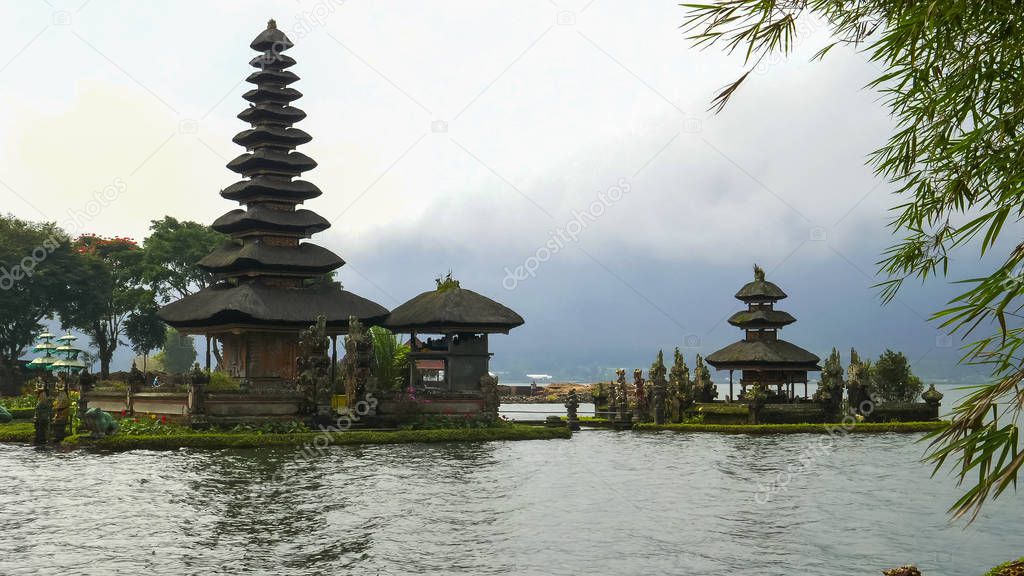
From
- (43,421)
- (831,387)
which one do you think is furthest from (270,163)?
(831,387)

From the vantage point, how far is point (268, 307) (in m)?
45.0

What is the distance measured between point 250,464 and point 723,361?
3219cm

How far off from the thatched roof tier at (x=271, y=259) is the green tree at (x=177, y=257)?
60.2 feet

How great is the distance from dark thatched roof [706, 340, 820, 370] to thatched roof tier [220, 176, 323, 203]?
24.5 metres

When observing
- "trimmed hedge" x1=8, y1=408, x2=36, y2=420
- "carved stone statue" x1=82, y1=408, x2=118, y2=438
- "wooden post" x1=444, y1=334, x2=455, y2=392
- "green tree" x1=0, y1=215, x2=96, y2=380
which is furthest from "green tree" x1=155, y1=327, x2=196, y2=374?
"carved stone statue" x1=82, y1=408, x2=118, y2=438

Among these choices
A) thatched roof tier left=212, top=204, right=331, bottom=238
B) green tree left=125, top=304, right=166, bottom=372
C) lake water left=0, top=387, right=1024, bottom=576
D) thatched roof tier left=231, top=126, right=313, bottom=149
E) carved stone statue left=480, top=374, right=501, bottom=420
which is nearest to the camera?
lake water left=0, top=387, right=1024, bottom=576

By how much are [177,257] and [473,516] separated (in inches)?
2116

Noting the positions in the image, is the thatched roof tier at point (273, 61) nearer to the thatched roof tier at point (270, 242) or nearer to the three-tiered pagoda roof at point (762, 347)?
the thatched roof tier at point (270, 242)

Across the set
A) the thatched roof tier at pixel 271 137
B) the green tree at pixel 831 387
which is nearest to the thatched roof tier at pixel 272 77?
the thatched roof tier at pixel 271 137

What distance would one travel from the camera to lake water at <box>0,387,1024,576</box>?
50.6 ft

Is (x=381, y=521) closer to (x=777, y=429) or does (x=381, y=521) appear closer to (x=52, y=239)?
(x=777, y=429)

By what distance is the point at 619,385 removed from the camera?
53406 millimetres

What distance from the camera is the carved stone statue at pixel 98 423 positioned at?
1268 inches

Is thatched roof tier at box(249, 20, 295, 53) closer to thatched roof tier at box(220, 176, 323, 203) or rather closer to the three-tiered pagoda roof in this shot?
thatched roof tier at box(220, 176, 323, 203)
